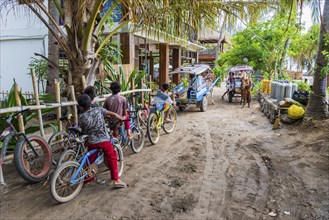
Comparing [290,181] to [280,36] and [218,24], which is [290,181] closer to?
[218,24]

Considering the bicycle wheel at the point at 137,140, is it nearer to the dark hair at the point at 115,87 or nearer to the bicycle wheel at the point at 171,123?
the dark hair at the point at 115,87

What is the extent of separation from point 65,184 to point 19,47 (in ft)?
36.6

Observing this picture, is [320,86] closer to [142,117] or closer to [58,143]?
[142,117]

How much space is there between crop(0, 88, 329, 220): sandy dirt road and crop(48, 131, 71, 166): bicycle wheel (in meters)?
0.73

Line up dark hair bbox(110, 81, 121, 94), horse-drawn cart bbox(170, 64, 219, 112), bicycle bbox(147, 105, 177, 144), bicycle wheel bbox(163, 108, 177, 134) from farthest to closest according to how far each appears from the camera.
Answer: horse-drawn cart bbox(170, 64, 219, 112) < bicycle wheel bbox(163, 108, 177, 134) < bicycle bbox(147, 105, 177, 144) < dark hair bbox(110, 81, 121, 94)

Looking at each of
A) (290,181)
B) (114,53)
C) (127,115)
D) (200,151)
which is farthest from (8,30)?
(290,181)

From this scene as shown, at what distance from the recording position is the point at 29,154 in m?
4.23

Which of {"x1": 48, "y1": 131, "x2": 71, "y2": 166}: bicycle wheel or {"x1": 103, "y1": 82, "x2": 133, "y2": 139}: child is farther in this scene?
{"x1": 103, "y1": 82, "x2": 133, "y2": 139}: child

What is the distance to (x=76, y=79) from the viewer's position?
5430 mm

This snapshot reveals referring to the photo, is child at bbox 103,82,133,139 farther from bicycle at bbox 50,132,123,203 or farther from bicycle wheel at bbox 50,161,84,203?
bicycle wheel at bbox 50,161,84,203

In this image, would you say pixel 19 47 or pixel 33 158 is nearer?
pixel 33 158

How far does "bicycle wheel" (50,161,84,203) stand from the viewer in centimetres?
343

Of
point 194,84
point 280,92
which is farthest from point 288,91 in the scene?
point 194,84

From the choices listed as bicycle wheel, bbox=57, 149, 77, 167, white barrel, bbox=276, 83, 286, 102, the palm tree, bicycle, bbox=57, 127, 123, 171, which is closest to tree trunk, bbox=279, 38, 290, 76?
white barrel, bbox=276, 83, 286, 102
